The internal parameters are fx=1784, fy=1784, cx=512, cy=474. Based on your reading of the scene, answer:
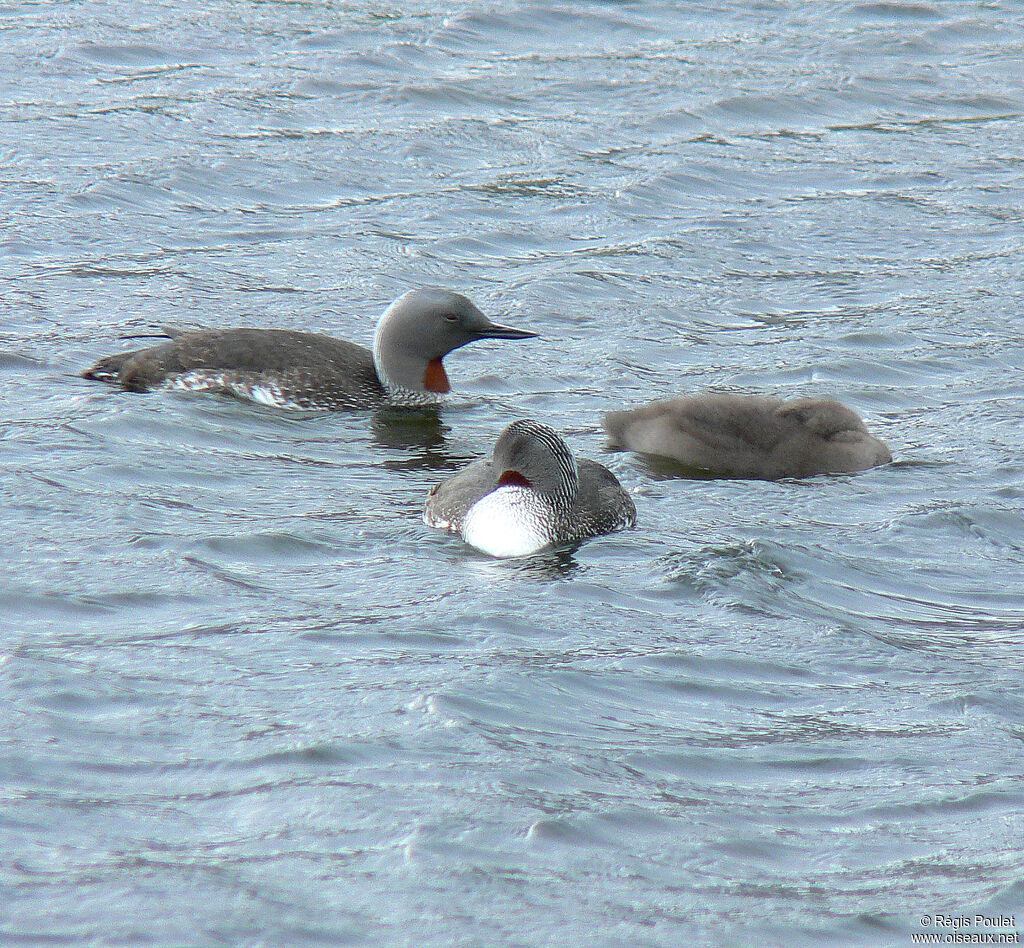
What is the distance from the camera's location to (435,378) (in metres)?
10.0

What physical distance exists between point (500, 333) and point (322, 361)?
99 cm

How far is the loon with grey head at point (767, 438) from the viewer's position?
8.55m

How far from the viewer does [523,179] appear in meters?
13.6

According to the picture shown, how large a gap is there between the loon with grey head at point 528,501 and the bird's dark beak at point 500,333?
1.88 metres

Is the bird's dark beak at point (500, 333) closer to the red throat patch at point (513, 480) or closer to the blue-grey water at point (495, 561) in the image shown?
the blue-grey water at point (495, 561)

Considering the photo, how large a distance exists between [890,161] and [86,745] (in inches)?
405

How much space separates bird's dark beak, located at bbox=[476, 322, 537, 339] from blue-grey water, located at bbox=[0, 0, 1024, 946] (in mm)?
377

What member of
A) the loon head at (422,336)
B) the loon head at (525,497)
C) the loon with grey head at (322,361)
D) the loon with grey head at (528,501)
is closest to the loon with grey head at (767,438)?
the loon with grey head at (528,501)
